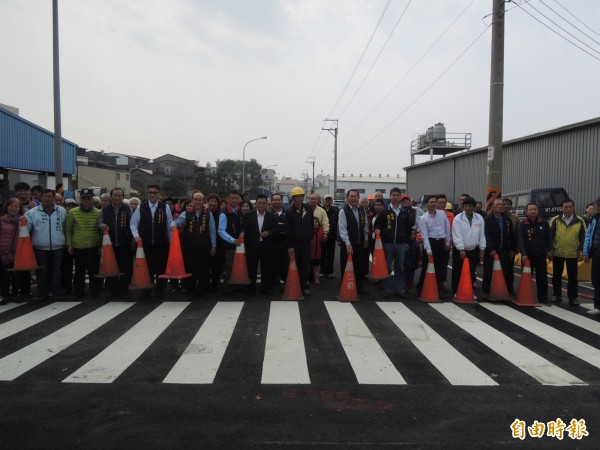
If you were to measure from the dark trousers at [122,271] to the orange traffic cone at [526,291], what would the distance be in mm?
7028

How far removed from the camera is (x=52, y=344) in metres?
5.41

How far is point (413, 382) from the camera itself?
432cm

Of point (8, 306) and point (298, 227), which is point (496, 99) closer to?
point (298, 227)

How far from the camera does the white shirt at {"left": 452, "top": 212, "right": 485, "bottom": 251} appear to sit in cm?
793

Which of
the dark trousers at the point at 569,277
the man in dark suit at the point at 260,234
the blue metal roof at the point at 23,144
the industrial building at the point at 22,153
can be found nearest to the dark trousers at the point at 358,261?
the man in dark suit at the point at 260,234

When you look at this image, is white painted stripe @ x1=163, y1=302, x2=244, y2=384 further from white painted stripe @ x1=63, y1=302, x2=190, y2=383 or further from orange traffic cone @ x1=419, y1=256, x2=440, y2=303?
orange traffic cone @ x1=419, y1=256, x2=440, y2=303

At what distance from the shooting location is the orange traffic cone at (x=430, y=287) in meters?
7.86

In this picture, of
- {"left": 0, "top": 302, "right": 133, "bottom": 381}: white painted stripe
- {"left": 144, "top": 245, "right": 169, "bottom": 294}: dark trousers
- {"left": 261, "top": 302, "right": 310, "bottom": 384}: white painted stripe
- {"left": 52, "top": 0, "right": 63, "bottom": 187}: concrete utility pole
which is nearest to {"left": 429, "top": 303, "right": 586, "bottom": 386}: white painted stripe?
{"left": 261, "top": 302, "right": 310, "bottom": 384}: white painted stripe

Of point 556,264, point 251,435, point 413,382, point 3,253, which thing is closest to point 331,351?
point 413,382

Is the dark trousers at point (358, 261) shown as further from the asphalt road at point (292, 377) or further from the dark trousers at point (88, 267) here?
the dark trousers at point (88, 267)

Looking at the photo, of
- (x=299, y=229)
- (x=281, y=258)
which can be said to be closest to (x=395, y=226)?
(x=299, y=229)

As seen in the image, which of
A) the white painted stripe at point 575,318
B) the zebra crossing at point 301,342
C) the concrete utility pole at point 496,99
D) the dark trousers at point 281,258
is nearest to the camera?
the zebra crossing at point 301,342

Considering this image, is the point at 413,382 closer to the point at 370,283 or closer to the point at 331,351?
the point at 331,351

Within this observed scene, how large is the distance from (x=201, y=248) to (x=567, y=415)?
591cm
